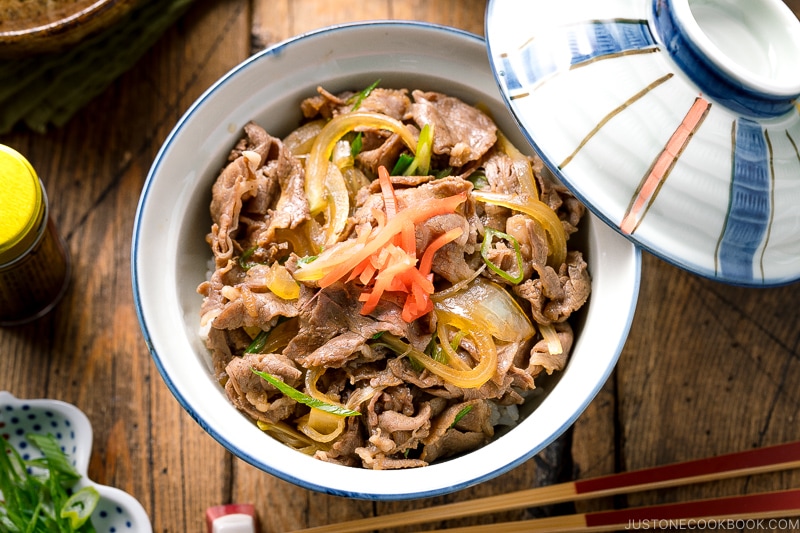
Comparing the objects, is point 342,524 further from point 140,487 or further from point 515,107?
point 515,107

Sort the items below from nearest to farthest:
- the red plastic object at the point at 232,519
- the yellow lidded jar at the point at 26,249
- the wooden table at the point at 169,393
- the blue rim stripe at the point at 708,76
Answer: the blue rim stripe at the point at 708,76, the yellow lidded jar at the point at 26,249, the red plastic object at the point at 232,519, the wooden table at the point at 169,393

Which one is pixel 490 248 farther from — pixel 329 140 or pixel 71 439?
pixel 71 439

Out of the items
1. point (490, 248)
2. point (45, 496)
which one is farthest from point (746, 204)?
point (45, 496)

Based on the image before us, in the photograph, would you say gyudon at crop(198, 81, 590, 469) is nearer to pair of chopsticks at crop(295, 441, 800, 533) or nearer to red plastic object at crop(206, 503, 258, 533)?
pair of chopsticks at crop(295, 441, 800, 533)

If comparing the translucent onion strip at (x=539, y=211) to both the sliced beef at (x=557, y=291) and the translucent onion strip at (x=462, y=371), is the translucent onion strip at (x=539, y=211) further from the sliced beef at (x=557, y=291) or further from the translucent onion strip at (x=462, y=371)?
the translucent onion strip at (x=462, y=371)

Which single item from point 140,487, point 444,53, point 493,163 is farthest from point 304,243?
point 140,487

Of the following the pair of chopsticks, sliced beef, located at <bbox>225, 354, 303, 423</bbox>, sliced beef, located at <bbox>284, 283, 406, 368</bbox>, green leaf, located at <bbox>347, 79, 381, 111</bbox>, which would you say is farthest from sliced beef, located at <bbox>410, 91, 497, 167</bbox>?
the pair of chopsticks

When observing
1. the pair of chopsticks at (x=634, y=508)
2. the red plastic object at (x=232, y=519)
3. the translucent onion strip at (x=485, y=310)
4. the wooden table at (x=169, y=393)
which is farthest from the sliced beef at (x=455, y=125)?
the red plastic object at (x=232, y=519)

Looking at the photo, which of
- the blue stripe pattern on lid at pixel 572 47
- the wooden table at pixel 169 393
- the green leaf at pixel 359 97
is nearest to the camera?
the blue stripe pattern on lid at pixel 572 47
